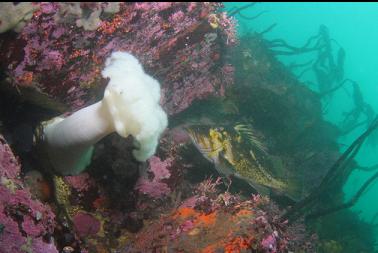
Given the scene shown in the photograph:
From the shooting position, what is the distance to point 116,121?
2662 millimetres

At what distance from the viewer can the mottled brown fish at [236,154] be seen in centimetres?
444

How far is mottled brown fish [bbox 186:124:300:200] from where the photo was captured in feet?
14.6

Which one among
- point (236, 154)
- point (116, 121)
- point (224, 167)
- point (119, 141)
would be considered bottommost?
point (236, 154)

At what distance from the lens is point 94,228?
3260 mm

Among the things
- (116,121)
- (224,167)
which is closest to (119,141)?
(116,121)

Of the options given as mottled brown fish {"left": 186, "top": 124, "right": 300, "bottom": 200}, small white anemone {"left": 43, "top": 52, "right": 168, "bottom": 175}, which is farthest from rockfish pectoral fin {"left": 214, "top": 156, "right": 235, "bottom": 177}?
small white anemone {"left": 43, "top": 52, "right": 168, "bottom": 175}

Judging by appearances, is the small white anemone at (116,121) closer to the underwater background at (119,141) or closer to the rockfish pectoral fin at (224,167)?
the underwater background at (119,141)

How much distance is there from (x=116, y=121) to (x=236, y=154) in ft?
8.74

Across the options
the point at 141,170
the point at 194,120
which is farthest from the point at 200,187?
the point at 194,120

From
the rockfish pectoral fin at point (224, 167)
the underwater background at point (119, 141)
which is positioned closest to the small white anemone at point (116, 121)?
the underwater background at point (119, 141)

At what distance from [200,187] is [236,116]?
3661 mm

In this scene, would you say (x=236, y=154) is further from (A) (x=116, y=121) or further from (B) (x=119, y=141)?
(A) (x=116, y=121)

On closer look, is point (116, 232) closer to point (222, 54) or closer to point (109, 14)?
point (109, 14)

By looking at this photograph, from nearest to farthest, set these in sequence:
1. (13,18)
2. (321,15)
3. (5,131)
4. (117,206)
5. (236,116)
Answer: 1. (13,18)
2. (5,131)
3. (117,206)
4. (236,116)
5. (321,15)
